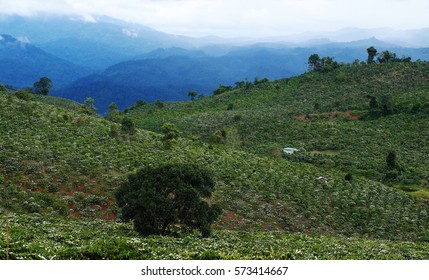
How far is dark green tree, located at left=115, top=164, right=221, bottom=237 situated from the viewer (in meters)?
20.3

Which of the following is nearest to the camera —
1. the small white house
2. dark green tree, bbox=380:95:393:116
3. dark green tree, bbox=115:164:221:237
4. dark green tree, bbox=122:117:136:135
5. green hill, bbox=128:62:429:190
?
dark green tree, bbox=115:164:221:237

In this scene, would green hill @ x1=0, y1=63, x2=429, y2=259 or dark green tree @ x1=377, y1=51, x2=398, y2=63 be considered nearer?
green hill @ x1=0, y1=63, x2=429, y2=259

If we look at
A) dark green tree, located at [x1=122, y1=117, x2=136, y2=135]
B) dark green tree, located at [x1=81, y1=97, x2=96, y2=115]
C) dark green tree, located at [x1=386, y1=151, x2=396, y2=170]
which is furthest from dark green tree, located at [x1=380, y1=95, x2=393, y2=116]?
dark green tree, located at [x1=81, y1=97, x2=96, y2=115]

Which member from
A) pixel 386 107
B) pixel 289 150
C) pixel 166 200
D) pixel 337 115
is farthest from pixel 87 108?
pixel 166 200

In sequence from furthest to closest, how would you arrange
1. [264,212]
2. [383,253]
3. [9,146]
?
[9,146]
[264,212]
[383,253]

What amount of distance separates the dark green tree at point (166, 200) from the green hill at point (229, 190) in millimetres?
1395

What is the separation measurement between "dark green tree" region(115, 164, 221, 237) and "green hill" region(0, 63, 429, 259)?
1.39 metres

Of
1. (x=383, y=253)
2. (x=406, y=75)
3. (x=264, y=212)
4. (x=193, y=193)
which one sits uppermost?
(x=406, y=75)

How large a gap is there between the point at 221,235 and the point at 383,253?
795cm

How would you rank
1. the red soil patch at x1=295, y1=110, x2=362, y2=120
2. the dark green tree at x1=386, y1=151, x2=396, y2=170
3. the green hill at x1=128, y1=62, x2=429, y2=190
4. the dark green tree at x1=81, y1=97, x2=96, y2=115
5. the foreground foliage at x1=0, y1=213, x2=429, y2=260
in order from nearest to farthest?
1. the foreground foliage at x1=0, y1=213, x2=429, y2=260
2. the dark green tree at x1=386, y1=151, x2=396, y2=170
3. the green hill at x1=128, y1=62, x2=429, y2=190
4. the dark green tree at x1=81, y1=97, x2=96, y2=115
5. the red soil patch at x1=295, y1=110, x2=362, y2=120

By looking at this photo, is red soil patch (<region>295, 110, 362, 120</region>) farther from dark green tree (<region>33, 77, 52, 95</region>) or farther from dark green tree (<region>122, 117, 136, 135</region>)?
dark green tree (<region>33, 77, 52, 95</region>)

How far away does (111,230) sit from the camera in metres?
21.8
